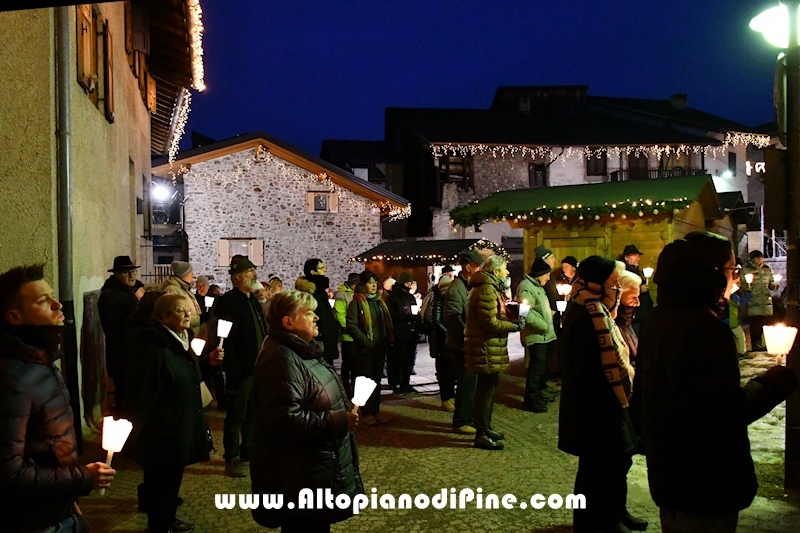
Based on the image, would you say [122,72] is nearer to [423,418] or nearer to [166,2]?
[166,2]

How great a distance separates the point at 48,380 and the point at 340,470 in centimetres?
151

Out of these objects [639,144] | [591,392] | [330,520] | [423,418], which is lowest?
[423,418]

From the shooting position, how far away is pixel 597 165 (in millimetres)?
35750

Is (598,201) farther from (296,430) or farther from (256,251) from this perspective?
(256,251)

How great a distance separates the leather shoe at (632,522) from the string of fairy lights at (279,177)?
21.7 m

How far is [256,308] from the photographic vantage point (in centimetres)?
620

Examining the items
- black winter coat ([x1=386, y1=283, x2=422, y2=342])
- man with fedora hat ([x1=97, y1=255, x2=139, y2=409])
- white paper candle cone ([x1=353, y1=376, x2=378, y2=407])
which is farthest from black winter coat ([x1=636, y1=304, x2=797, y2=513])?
black winter coat ([x1=386, y1=283, x2=422, y2=342])

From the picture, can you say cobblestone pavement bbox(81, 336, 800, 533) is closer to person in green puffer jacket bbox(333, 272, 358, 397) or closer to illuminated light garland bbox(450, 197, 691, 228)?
person in green puffer jacket bbox(333, 272, 358, 397)

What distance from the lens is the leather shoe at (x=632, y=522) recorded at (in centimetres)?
450

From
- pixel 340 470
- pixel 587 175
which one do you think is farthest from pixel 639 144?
pixel 340 470

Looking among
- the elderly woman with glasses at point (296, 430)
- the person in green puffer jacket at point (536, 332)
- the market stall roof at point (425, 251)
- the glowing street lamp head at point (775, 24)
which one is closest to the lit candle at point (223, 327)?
the elderly woman with glasses at point (296, 430)

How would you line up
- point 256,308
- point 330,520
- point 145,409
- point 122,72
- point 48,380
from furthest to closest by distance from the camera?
A: point 122,72, point 256,308, point 145,409, point 330,520, point 48,380

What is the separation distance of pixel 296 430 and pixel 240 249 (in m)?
21.9

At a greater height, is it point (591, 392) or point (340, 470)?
point (591, 392)
